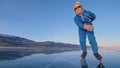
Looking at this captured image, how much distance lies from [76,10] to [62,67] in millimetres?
2361

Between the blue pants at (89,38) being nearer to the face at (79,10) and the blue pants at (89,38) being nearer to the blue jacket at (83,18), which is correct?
the blue jacket at (83,18)

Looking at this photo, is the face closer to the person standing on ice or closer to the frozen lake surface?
the person standing on ice

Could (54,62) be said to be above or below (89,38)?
below

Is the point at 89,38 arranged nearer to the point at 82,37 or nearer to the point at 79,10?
the point at 82,37

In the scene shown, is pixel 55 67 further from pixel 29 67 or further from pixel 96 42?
pixel 96 42

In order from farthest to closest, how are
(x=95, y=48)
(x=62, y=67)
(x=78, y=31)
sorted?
(x=62, y=67)
(x=78, y=31)
(x=95, y=48)

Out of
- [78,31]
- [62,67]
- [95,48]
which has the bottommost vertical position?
[62,67]

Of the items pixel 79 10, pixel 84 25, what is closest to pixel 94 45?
pixel 84 25

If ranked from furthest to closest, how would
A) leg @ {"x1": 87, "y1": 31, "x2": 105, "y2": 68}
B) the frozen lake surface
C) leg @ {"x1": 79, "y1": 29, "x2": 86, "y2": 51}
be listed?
the frozen lake surface < leg @ {"x1": 79, "y1": 29, "x2": 86, "y2": 51} < leg @ {"x1": 87, "y1": 31, "x2": 105, "y2": 68}

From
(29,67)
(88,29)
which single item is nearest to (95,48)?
(88,29)

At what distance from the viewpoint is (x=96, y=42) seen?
7500mm

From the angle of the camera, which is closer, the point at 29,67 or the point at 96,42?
the point at 96,42

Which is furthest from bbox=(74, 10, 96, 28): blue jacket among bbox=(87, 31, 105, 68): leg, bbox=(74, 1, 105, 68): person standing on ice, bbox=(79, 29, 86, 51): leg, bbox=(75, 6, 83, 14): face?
bbox=(87, 31, 105, 68): leg

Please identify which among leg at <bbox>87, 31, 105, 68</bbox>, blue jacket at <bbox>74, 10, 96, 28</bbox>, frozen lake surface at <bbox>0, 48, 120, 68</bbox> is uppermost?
blue jacket at <bbox>74, 10, 96, 28</bbox>
